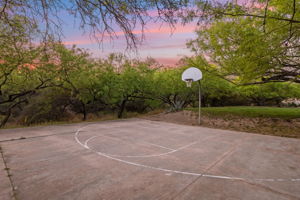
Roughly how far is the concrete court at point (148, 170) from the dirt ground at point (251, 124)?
2.21 metres

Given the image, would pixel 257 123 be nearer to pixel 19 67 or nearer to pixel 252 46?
pixel 252 46

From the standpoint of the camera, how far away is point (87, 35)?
1.81 meters

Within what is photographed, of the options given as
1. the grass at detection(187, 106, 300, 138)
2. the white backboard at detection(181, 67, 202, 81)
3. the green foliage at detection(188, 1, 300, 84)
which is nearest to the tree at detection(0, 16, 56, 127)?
the green foliage at detection(188, 1, 300, 84)

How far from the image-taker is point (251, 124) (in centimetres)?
815

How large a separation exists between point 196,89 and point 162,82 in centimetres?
310

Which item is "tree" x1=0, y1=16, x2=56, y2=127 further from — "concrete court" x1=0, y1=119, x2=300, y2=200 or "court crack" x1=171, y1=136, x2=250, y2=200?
"court crack" x1=171, y1=136, x2=250, y2=200

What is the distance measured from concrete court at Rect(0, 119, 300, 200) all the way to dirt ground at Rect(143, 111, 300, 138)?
221 centimetres

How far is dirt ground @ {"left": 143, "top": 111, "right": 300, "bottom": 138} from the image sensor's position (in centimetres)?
683

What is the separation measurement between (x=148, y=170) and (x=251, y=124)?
7.45 metres

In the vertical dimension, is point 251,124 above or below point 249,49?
below

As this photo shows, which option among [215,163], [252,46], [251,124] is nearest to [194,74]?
[252,46]

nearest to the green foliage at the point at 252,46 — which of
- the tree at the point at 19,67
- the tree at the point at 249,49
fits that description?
the tree at the point at 249,49

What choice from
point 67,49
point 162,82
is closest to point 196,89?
point 162,82

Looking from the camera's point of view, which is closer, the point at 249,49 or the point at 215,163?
the point at 215,163
